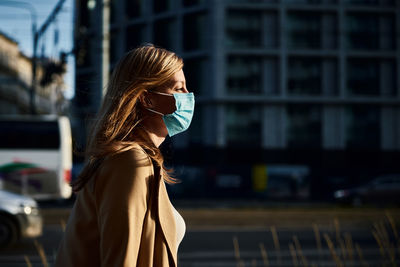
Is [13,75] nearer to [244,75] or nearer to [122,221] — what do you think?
[244,75]

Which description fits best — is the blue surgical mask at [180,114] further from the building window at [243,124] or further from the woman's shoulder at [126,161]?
the building window at [243,124]

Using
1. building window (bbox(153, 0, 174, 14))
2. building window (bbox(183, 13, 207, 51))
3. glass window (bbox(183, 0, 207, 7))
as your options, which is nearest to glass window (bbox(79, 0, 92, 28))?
building window (bbox(183, 13, 207, 51))

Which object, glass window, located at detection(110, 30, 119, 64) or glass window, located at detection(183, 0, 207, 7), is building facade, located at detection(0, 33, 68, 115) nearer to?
glass window, located at detection(110, 30, 119, 64)

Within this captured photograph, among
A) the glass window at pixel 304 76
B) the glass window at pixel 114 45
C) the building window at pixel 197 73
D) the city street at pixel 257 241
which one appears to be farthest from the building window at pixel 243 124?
the city street at pixel 257 241

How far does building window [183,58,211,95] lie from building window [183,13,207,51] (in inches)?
36.2

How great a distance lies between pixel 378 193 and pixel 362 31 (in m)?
15.7

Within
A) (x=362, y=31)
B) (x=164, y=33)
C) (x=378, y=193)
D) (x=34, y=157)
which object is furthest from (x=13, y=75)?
(x=378, y=193)

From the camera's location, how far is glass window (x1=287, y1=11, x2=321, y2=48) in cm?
3472

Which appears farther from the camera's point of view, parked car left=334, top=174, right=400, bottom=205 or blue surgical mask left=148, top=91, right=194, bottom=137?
parked car left=334, top=174, right=400, bottom=205

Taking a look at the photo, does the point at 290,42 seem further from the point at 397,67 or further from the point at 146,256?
the point at 146,256

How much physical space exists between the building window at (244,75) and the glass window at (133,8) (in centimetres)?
853

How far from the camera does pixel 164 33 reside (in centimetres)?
3669

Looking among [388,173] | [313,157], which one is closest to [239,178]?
[313,157]

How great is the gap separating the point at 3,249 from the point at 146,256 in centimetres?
869
